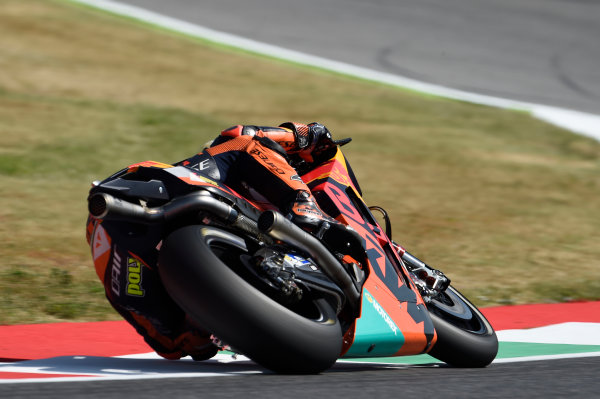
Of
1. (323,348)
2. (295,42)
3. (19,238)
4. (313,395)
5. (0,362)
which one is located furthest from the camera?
(295,42)

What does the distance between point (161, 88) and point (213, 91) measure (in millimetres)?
1017

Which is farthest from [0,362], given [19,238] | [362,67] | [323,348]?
[362,67]

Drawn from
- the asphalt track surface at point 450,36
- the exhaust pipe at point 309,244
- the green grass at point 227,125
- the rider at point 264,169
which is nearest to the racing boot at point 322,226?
the rider at point 264,169

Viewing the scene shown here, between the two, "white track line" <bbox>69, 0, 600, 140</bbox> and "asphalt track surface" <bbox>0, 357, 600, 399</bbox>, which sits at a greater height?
"asphalt track surface" <bbox>0, 357, 600, 399</bbox>

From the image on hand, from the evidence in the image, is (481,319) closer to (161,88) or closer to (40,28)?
(161,88)

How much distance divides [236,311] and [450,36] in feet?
61.0

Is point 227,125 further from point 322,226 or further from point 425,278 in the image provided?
point 322,226

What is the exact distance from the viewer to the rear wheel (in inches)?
130

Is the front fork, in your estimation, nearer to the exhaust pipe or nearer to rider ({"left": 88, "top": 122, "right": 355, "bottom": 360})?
rider ({"left": 88, "top": 122, "right": 355, "bottom": 360})

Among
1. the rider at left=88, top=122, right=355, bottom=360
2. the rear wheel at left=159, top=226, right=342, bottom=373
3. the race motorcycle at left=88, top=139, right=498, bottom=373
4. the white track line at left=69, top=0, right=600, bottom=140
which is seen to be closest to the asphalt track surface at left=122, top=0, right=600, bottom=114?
the white track line at left=69, top=0, right=600, bottom=140

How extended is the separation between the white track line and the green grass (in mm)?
362

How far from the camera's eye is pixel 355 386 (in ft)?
10.9

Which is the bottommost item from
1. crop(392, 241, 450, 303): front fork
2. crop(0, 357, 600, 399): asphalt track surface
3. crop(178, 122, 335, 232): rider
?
crop(392, 241, 450, 303): front fork

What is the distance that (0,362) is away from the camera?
407cm
